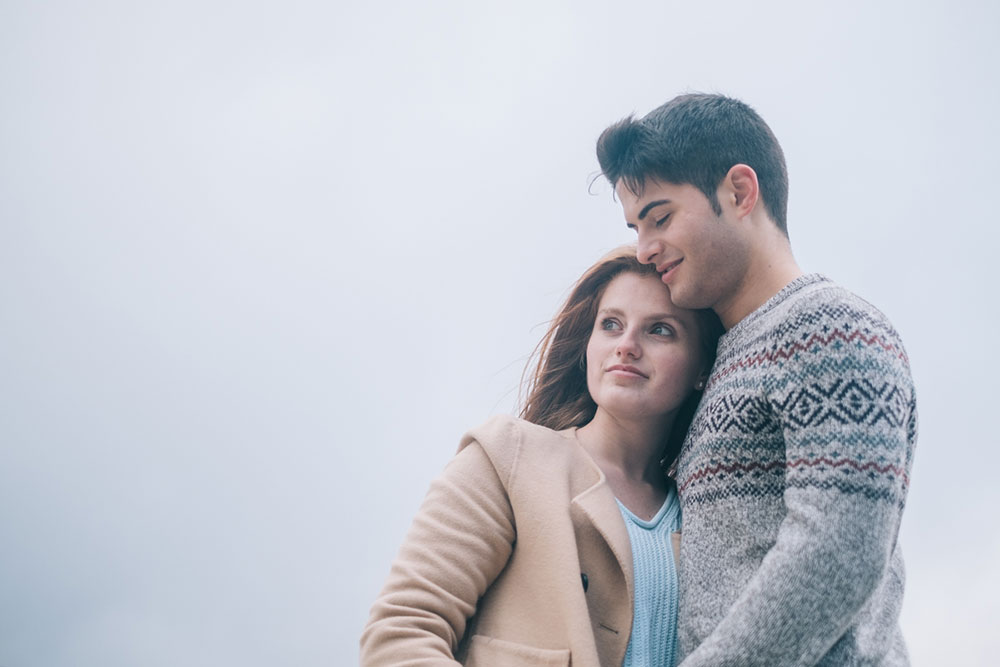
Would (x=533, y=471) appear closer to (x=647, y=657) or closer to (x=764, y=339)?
(x=647, y=657)

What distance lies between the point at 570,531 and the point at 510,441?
432 millimetres

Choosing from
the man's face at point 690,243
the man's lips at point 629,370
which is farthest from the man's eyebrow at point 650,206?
the man's lips at point 629,370

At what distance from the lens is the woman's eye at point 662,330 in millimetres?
3586

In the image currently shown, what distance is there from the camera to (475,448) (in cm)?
333

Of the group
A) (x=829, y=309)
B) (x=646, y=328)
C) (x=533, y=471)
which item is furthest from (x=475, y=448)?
(x=829, y=309)

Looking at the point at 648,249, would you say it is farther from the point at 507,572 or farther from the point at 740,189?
the point at 507,572


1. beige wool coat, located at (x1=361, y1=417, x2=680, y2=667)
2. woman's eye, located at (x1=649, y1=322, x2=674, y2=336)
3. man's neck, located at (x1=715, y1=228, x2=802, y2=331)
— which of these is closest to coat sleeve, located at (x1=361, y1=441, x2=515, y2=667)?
beige wool coat, located at (x1=361, y1=417, x2=680, y2=667)

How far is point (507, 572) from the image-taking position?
10.4 ft

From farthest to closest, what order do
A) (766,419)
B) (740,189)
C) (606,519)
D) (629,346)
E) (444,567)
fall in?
(629,346), (740,189), (606,519), (444,567), (766,419)

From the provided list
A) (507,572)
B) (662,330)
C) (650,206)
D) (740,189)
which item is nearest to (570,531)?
(507,572)

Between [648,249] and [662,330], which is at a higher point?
[648,249]

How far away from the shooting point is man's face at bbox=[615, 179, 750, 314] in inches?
Answer: 125

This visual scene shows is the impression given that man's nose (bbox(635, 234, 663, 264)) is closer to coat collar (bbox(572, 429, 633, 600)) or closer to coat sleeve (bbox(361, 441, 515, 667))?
coat collar (bbox(572, 429, 633, 600))

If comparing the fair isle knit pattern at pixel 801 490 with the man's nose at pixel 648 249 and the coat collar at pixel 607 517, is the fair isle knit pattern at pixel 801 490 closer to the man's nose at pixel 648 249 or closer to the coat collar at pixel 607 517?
the coat collar at pixel 607 517
